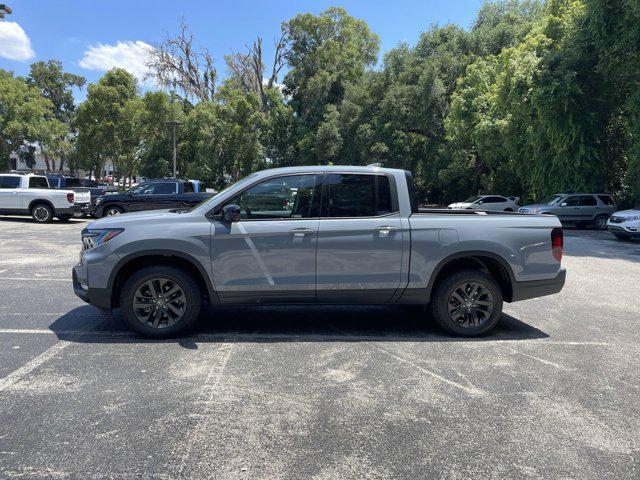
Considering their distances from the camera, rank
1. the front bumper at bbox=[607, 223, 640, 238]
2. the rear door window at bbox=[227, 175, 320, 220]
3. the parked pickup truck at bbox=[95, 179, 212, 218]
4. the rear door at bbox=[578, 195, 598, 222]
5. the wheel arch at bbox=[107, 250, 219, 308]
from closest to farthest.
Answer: the wheel arch at bbox=[107, 250, 219, 308] < the rear door window at bbox=[227, 175, 320, 220] < the front bumper at bbox=[607, 223, 640, 238] < the parked pickup truck at bbox=[95, 179, 212, 218] < the rear door at bbox=[578, 195, 598, 222]

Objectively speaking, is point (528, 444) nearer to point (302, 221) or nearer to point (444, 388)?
point (444, 388)

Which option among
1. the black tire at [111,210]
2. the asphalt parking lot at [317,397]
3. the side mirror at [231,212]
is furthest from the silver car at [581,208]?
the side mirror at [231,212]

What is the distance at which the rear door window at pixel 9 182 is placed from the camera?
19203mm

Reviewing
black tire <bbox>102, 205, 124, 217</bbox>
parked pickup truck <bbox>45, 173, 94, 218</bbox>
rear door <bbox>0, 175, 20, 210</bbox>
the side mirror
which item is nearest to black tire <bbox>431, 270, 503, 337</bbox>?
the side mirror

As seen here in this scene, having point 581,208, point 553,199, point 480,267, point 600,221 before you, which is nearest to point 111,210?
point 480,267

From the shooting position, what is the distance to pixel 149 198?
18469 mm

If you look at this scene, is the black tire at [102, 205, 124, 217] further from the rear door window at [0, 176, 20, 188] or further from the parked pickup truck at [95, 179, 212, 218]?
the rear door window at [0, 176, 20, 188]

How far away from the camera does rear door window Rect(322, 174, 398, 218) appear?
5.32 meters

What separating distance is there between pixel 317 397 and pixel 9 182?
19817 mm

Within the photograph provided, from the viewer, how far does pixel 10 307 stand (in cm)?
645

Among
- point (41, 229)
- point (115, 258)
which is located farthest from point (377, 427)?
point (41, 229)

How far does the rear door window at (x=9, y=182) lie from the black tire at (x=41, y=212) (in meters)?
1.20

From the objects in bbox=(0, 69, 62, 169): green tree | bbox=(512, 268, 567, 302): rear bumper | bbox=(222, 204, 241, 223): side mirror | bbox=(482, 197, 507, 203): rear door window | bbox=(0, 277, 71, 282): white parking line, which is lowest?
bbox=(0, 277, 71, 282): white parking line

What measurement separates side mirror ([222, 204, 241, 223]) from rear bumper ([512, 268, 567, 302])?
10.3ft
